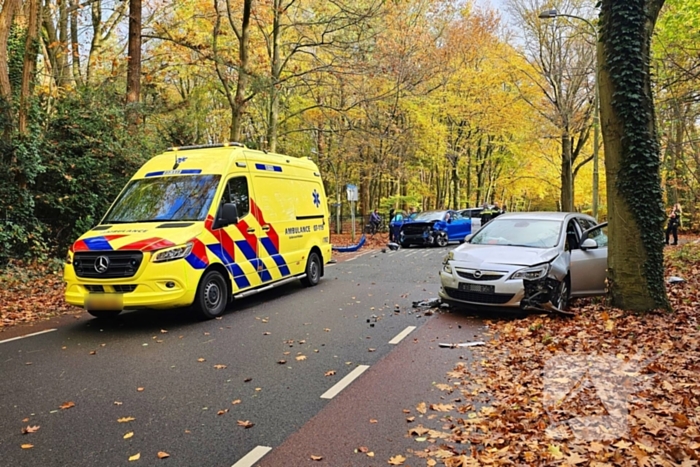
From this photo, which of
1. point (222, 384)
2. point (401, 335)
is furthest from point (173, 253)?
point (401, 335)

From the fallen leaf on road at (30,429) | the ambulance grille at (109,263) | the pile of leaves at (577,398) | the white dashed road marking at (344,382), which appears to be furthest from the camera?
the ambulance grille at (109,263)

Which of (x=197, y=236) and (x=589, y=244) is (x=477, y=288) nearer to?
(x=589, y=244)

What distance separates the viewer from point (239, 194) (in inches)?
366

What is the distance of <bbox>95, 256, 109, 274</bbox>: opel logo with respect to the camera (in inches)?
296

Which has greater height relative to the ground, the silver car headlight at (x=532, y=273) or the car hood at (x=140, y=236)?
the car hood at (x=140, y=236)

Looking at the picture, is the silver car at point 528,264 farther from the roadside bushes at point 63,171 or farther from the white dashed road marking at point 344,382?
the roadside bushes at point 63,171

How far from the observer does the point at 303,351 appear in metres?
6.50

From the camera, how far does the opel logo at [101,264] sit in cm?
752

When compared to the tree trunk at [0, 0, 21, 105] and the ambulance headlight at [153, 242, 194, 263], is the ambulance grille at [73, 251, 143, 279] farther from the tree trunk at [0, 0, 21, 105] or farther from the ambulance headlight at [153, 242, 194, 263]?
the tree trunk at [0, 0, 21, 105]

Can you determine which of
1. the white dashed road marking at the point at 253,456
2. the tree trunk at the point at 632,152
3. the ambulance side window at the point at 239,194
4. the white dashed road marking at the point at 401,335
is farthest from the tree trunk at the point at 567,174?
the white dashed road marking at the point at 253,456

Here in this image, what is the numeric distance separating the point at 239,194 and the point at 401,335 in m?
3.97

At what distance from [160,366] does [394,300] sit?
16.6 ft

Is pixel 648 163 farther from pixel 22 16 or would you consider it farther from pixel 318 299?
pixel 22 16

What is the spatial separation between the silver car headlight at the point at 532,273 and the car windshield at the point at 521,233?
0.85 metres
